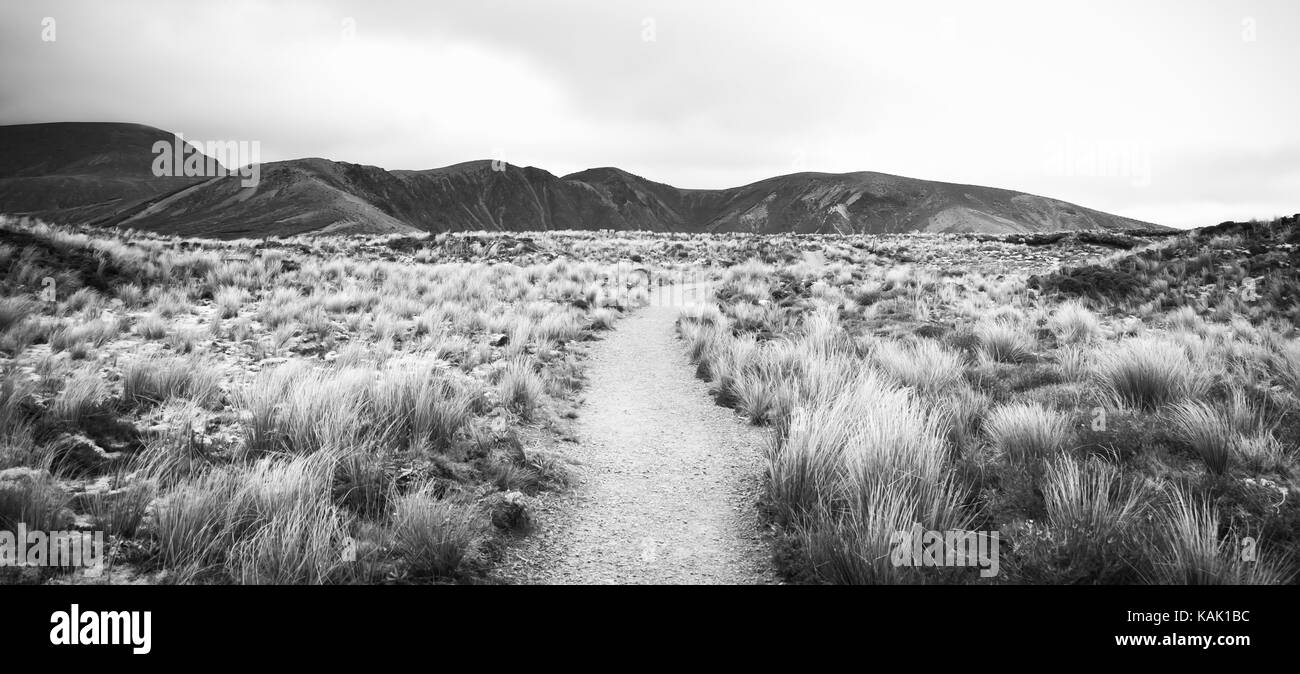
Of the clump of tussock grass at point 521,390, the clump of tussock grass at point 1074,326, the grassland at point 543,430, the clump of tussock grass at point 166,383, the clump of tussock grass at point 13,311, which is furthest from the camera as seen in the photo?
the clump of tussock grass at point 1074,326

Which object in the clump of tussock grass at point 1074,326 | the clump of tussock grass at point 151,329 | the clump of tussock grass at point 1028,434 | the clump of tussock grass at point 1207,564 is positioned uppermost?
the clump of tussock grass at point 1074,326

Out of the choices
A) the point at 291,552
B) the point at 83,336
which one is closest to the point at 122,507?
the point at 291,552

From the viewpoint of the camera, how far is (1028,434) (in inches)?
176

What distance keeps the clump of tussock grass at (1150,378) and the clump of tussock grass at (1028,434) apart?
5.03ft

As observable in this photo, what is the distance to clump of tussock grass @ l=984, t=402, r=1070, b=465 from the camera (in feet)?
14.3

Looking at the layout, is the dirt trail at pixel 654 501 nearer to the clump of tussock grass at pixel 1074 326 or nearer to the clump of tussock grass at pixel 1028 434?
the clump of tussock grass at pixel 1028 434

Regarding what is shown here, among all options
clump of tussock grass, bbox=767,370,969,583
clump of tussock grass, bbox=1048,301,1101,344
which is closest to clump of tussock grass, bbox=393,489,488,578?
clump of tussock grass, bbox=767,370,969,583

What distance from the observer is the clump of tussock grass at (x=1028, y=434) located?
4.35 meters

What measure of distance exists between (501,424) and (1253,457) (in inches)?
243

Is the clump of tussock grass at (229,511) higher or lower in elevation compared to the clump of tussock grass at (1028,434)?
lower

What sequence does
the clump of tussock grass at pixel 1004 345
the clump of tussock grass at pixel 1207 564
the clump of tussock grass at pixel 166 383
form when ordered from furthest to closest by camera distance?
the clump of tussock grass at pixel 1004 345
the clump of tussock grass at pixel 166 383
the clump of tussock grass at pixel 1207 564

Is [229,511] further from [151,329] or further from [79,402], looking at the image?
[151,329]

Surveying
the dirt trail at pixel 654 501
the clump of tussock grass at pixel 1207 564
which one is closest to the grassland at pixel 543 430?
the clump of tussock grass at pixel 1207 564
